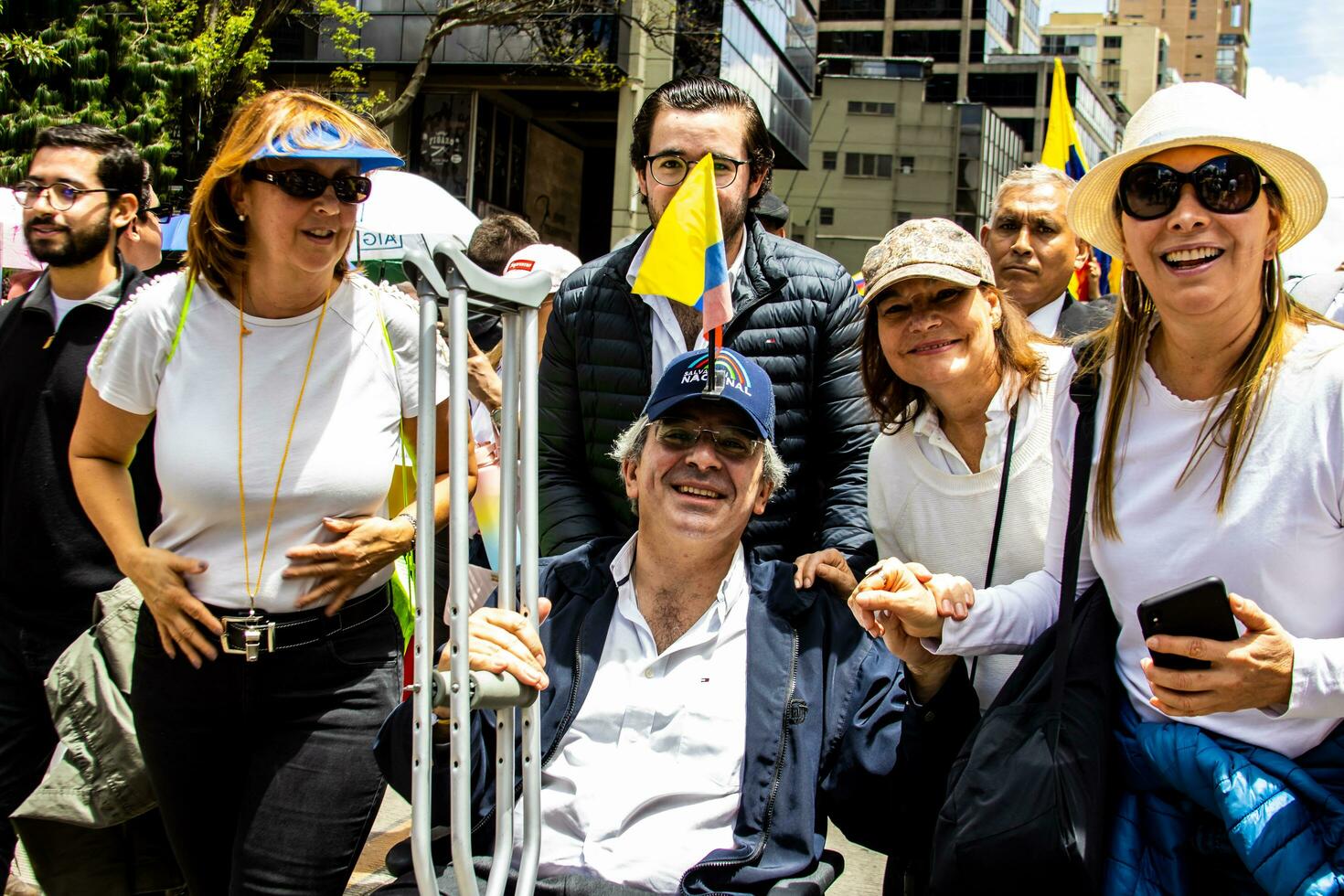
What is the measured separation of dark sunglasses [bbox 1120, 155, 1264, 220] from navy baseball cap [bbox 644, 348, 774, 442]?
0.95 m

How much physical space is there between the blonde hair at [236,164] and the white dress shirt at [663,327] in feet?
2.73

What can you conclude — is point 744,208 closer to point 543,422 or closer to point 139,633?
point 543,422

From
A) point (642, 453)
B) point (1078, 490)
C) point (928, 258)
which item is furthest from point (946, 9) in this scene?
point (1078, 490)

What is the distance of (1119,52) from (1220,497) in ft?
477

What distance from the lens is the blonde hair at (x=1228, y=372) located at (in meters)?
1.99

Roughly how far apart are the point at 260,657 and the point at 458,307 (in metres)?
1.12

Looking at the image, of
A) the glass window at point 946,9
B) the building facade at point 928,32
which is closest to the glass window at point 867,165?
the building facade at point 928,32

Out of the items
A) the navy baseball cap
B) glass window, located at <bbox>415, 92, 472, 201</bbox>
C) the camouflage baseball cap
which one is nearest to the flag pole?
the navy baseball cap

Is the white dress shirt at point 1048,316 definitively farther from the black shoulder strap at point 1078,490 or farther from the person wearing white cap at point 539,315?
the black shoulder strap at point 1078,490

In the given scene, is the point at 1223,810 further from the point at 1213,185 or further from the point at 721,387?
the point at 721,387

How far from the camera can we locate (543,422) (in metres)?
3.43

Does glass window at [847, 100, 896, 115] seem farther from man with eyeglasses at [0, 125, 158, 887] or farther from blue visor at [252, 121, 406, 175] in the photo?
blue visor at [252, 121, 406, 175]

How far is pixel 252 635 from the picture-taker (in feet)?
8.17

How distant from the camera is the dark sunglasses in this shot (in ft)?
6.78
